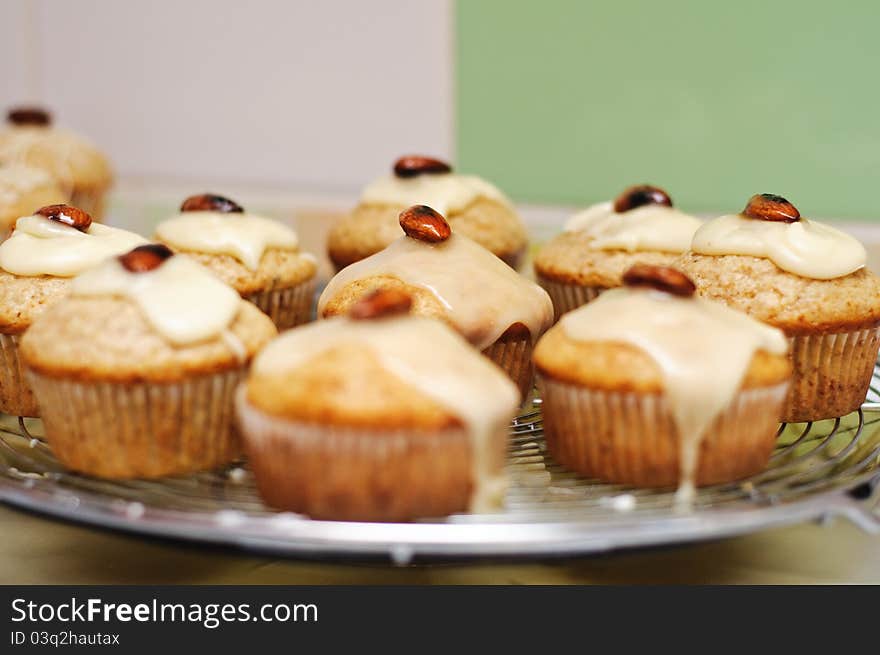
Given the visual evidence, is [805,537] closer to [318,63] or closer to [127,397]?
[127,397]

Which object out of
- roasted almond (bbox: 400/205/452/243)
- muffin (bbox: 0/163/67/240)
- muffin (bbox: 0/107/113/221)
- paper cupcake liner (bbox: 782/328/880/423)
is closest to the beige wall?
muffin (bbox: 0/107/113/221)

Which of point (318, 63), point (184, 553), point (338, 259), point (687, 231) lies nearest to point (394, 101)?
point (318, 63)

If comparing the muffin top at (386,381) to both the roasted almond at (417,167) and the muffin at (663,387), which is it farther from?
the roasted almond at (417,167)

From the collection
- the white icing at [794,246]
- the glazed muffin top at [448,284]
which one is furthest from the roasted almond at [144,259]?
the white icing at [794,246]

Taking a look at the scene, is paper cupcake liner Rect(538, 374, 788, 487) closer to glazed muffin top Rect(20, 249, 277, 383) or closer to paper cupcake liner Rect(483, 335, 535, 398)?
paper cupcake liner Rect(483, 335, 535, 398)

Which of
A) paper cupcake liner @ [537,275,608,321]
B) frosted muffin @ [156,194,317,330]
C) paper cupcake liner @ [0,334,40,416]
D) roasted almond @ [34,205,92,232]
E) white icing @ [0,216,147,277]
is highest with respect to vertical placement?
roasted almond @ [34,205,92,232]

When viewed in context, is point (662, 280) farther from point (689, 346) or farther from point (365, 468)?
point (365, 468)

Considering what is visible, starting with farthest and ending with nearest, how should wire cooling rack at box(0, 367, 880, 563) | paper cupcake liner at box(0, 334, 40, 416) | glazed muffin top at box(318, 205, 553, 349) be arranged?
paper cupcake liner at box(0, 334, 40, 416) → glazed muffin top at box(318, 205, 553, 349) → wire cooling rack at box(0, 367, 880, 563)
